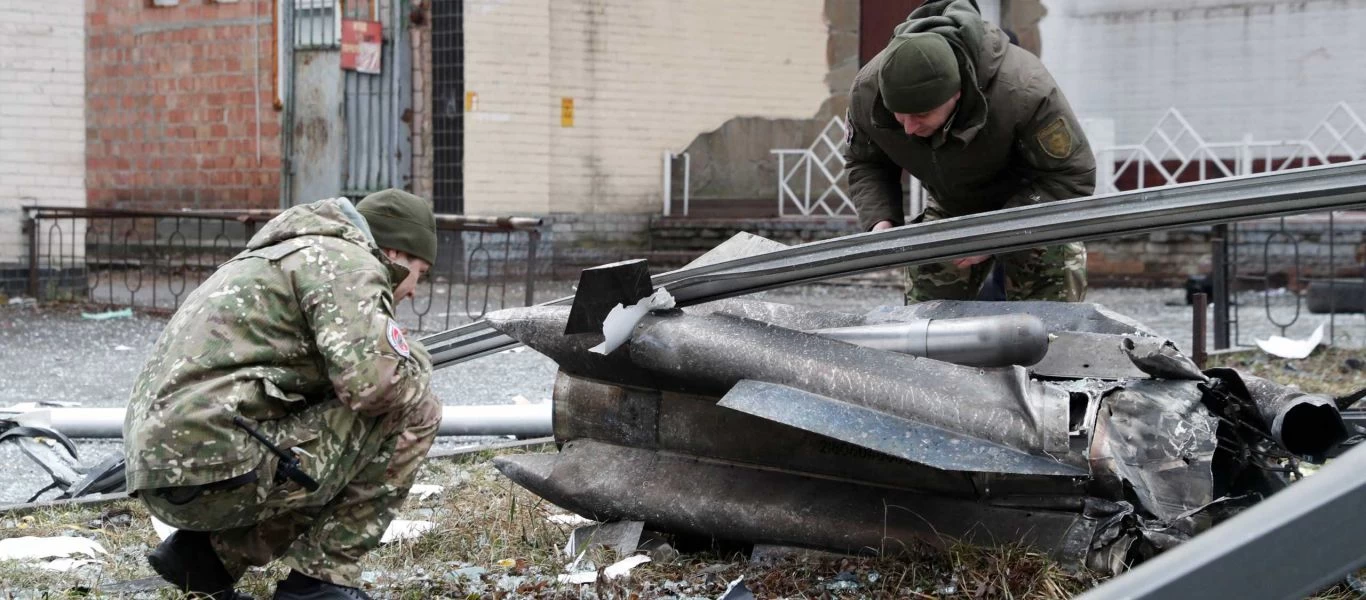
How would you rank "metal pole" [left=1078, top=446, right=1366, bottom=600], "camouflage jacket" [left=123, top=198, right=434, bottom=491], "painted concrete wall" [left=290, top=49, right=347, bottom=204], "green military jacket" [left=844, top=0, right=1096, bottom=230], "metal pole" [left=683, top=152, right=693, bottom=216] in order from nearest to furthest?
"metal pole" [left=1078, top=446, right=1366, bottom=600], "camouflage jacket" [left=123, top=198, right=434, bottom=491], "green military jacket" [left=844, top=0, right=1096, bottom=230], "painted concrete wall" [left=290, top=49, right=347, bottom=204], "metal pole" [left=683, top=152, right=693, bottom=216]

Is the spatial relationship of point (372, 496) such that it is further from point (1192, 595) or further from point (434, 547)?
point (1192, 595)

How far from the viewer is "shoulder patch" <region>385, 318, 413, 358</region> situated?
2.68m

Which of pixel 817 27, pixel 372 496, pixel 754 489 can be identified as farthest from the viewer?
pixel 817 27

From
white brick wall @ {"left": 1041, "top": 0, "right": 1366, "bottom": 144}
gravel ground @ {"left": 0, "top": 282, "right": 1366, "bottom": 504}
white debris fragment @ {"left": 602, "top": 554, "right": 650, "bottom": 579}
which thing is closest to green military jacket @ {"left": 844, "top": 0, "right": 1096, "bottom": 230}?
gravel ground @ {"left": 0, "top": 282, "right": 1366, "bottom": 504}

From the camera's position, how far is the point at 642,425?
334 cm

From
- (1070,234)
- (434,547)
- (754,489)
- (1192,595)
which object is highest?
(1070,234)

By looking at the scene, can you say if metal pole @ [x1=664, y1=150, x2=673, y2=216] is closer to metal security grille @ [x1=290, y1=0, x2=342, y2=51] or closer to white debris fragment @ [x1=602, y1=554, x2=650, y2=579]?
metal security grille @ [x1=290, y1=0, x2=342, y2=51]

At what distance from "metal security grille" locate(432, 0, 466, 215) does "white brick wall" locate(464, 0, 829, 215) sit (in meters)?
0.09

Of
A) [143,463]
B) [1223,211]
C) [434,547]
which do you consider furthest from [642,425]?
[1223,211]

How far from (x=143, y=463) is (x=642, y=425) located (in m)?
1.22

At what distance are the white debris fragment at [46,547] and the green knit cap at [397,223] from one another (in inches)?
51.6

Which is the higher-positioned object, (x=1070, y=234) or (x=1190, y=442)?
(x=1070, y=234)

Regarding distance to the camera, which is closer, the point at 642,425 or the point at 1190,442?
the point at 1190,442

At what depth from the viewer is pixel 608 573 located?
305cm
